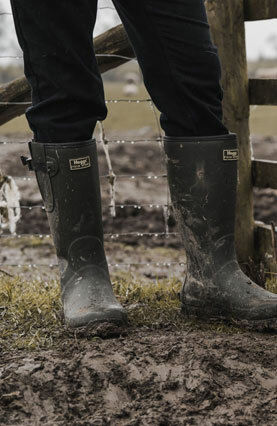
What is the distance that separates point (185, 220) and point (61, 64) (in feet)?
2.29

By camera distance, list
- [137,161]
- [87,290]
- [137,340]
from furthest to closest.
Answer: [137,161], [87,290], [137,340]

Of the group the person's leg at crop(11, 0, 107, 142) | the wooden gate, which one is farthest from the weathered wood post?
the person's leg at crop(11, 0, 107, 142)

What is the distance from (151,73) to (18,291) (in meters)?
1.19

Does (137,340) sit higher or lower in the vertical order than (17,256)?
higher

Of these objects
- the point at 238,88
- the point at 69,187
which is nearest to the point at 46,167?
the point at 69,187

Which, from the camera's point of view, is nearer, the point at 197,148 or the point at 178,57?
the point at 178,57

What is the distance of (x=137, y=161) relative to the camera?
24.9ft

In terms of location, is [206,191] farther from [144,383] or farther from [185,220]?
[144,383]

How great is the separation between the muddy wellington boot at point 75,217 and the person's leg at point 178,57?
1.09 feet

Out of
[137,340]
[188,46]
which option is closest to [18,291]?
[137,340]

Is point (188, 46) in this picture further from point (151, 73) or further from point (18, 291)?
point (18, 291)

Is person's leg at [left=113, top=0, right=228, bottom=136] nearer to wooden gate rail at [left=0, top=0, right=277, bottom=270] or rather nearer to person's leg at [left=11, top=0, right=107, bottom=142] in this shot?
person's leg at [left=11, top=0, right=107, bottom=142]

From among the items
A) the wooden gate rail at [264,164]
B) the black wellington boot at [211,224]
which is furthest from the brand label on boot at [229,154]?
the wooden gate rail at [264,164]

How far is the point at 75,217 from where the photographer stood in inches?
88.8
